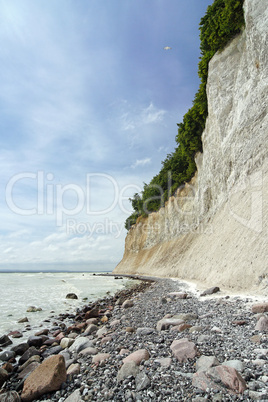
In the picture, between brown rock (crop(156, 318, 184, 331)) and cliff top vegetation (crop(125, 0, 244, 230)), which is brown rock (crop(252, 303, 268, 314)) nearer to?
brown rock (crop(156, 318, 184, 331))

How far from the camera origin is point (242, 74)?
17.5m

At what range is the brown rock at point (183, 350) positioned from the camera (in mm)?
3557

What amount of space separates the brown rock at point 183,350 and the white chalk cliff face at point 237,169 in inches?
236

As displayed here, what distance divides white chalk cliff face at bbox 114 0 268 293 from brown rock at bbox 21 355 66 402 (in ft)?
25.1

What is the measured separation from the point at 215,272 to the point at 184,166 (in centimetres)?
2506

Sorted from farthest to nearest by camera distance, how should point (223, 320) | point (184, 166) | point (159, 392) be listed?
point (184, 166) < point (223, 320) < point (159, 392)

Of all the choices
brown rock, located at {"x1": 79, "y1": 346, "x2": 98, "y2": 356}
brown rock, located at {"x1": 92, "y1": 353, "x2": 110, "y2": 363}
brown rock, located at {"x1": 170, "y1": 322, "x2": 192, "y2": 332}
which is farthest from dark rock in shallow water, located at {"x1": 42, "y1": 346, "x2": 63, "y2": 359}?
brown rock, located at {"x1": 170, "y1": 322, "x2": 192, "y2": 332}

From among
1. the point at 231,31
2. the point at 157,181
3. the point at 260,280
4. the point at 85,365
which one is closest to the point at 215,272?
the point at 260,280

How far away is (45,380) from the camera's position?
3.46 meters

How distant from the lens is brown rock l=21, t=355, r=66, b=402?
3361mm

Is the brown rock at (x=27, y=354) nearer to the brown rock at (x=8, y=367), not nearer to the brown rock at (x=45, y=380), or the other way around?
the brown rock at (x=8, y=367)

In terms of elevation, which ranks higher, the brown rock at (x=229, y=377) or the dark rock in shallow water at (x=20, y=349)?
the brown rock at (x=229, y=377)

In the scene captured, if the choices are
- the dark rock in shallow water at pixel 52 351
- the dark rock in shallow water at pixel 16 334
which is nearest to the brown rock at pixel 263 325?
the dark rock in shallow water at pixel 52 351

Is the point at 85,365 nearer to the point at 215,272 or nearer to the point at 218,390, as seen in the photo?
the point at 218,390
